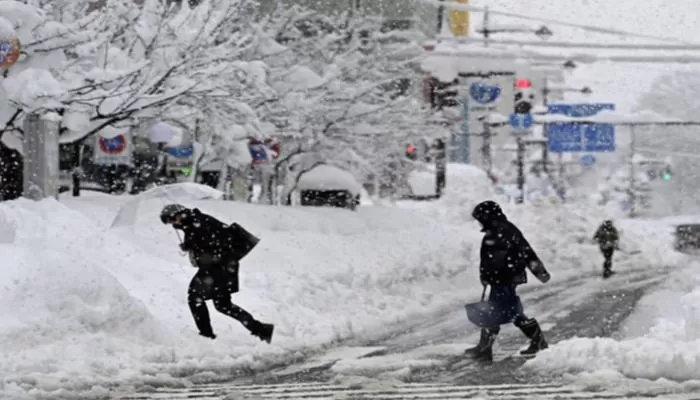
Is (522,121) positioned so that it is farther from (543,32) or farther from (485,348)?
(485,348)

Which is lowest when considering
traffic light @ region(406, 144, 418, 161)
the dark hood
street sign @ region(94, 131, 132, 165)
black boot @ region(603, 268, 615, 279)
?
black boot @ region(603, 268, 615, 279)

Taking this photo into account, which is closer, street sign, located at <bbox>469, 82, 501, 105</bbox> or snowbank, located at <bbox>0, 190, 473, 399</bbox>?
snowbank, located at <bbox>0, 190, 473, 399</bbox>

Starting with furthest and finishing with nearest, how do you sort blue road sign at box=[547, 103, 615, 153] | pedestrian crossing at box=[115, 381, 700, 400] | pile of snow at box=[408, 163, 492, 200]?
pile of snow at box=[408, 163, 492, 200]
blue road sign at box=[547, 103, 615, 153]
pedestrian crossing at box=[115, 381, 700, 400]

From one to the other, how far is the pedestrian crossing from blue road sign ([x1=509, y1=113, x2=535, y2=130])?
101ft

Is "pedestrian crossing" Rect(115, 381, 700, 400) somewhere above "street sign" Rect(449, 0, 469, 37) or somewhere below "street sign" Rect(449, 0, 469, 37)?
below

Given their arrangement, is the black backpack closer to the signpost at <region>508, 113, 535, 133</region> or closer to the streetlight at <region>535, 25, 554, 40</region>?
the signpost at <region>508, 113, 535, 133</region>

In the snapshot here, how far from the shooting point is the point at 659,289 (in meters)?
24.9

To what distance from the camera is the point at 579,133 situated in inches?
1741

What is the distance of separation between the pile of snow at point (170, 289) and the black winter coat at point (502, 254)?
2211 mm

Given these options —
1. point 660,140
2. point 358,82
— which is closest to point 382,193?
point 358,82

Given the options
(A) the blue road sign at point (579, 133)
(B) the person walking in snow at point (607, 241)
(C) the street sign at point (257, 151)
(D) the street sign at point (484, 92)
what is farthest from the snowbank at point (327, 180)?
(A) the blue road sign at point (579, 133)

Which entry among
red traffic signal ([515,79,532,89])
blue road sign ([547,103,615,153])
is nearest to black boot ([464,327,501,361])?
blue road sign ([547,103,615,153])

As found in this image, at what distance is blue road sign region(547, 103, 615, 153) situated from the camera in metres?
43.6

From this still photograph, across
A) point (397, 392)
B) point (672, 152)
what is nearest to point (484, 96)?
point (397, 392)
